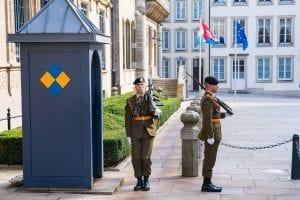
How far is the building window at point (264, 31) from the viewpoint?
52469 mm

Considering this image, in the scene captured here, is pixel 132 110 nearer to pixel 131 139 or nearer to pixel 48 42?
pixel 131 139

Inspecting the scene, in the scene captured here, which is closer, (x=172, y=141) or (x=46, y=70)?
(x=46, y=70)

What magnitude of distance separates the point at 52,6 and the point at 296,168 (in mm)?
5221

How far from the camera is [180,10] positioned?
5631 centimetres

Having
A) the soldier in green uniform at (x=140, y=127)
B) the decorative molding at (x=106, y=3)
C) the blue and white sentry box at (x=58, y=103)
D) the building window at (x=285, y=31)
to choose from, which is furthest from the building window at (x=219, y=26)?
the blue and white sentry box at (x=58, y=103)

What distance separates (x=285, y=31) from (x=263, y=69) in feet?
14.7

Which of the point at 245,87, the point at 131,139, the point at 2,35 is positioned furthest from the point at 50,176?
the point at 245,87

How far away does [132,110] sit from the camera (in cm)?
840

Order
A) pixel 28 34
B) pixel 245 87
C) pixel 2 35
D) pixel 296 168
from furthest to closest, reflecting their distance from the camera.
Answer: pixel 245 87 < pixel 2 35 < pixel 296 168 < pixel 28 34

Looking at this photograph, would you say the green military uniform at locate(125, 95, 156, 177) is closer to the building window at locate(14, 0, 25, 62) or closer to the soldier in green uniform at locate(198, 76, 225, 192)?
the soldier in green uniform at locate(198, 76, 225, 192)

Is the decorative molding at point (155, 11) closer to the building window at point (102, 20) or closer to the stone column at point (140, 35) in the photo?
the stone column at point (140, 35)

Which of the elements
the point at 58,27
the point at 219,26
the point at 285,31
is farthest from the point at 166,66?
the point at 58,27

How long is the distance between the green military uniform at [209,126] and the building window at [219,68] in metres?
45.3

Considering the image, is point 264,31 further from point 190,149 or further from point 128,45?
point 190,149
